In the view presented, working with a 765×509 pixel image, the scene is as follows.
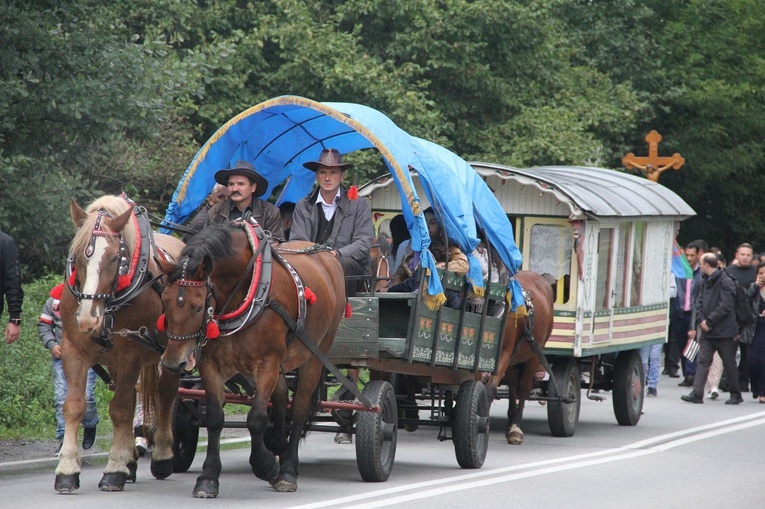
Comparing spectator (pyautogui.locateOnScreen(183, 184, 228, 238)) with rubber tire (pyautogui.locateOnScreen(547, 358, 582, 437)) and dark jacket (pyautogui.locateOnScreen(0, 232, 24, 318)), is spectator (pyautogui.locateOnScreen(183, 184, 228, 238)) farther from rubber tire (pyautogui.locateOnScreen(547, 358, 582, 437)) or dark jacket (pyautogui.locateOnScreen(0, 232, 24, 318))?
rubber tire (pyautogui.locateOnScreen(547, 358, 582, 437))

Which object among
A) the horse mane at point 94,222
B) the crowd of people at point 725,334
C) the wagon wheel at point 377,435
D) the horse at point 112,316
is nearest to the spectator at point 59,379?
the horse at point 112,316

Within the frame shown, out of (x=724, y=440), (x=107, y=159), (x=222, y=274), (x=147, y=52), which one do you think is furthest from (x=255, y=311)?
(x=107, y=159)

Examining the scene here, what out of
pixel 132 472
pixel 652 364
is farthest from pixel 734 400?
pixel 132 472

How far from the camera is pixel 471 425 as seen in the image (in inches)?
401

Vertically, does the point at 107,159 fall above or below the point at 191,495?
above

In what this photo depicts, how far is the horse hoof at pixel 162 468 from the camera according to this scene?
8.95 m

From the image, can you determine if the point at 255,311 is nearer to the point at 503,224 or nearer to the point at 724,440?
the point at 503,224

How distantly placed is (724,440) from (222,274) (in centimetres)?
692

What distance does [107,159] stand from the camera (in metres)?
17.7

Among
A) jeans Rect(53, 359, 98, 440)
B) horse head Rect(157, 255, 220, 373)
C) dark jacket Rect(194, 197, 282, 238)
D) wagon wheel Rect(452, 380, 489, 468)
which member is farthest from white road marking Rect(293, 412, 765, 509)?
jeans Rect(53, 359, 98, 440)

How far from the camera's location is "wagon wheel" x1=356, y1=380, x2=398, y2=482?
29.9ft

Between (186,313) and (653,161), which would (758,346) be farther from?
(186,313)

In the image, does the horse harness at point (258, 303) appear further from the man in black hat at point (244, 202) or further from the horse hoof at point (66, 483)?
the horse hoof at point (66, 483)

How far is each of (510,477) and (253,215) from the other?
288 cm
